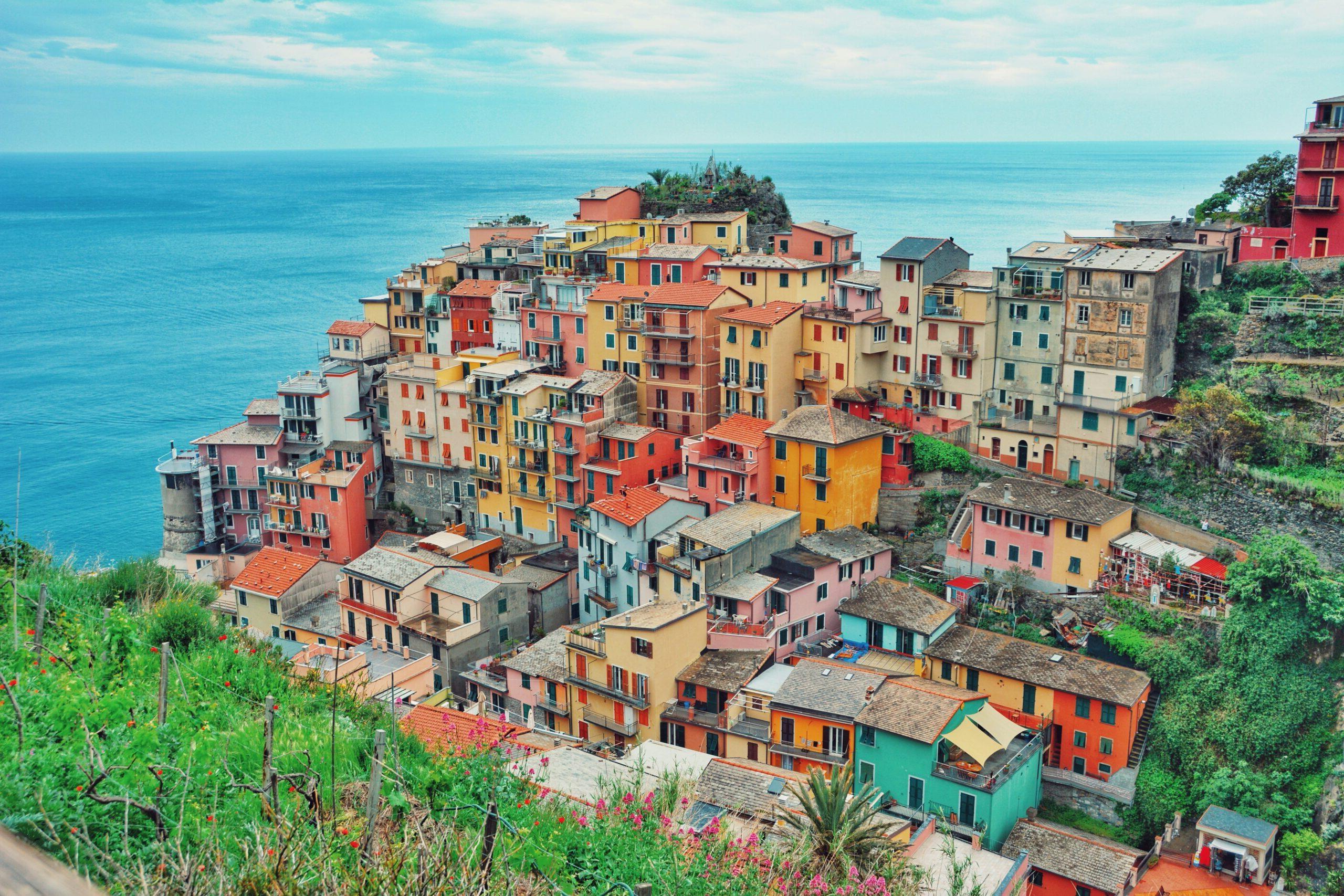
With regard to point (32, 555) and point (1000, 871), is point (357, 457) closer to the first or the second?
point (32, 555)

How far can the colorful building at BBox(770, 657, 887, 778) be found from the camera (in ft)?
89.0

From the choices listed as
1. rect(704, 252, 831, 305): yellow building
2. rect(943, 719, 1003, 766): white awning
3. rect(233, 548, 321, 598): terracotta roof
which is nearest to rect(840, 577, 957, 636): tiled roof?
rect(943, 719, 1003, 766): white awning

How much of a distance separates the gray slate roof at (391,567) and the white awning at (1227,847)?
23472mm

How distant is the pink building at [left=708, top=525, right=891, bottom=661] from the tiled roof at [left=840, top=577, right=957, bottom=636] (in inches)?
34.7

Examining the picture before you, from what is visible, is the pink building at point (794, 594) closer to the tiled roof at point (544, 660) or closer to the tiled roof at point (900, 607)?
the tiled roof at point (900, 607)

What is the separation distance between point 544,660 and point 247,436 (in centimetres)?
2281

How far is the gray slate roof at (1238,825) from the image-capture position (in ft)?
79.8

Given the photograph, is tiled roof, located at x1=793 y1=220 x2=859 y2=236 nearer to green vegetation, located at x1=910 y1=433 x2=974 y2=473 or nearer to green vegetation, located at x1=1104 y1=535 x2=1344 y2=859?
green vegetation, located at x1=910 y1=433 x2=974 y2=473

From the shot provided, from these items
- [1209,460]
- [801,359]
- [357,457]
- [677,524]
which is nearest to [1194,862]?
[1209,460]

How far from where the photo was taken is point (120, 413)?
246 feet

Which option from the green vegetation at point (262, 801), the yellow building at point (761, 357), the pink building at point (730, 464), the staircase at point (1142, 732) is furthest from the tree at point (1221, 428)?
the green vegetation at point (262, 801)

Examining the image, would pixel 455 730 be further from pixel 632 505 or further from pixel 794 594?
pixel 632 505

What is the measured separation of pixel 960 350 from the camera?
38.7 m

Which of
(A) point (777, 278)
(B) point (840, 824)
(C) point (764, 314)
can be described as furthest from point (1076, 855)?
(A) point (777, 278)
